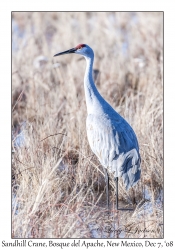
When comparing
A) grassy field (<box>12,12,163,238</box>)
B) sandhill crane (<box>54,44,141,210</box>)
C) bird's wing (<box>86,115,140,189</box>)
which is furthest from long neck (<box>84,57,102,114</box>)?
grassy field (<box>12,12,163,238</box>)

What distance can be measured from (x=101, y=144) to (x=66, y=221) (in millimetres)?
978

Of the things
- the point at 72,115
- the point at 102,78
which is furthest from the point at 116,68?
the point at 72,115

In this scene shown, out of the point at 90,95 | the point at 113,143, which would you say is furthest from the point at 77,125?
the point at 113,143

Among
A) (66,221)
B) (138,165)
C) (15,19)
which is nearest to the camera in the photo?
(66,221)

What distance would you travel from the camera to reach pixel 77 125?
18.5 feet

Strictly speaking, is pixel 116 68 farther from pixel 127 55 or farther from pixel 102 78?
pixel 127 55

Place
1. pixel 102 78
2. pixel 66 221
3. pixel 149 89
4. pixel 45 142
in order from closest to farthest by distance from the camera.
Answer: pixel 66 221
pixel 45 142
pixel 149 89
pixel 102 78

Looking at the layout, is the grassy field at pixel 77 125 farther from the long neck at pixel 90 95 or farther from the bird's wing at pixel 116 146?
the long neck at pixel 90 95

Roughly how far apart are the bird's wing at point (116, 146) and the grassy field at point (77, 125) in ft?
0.55

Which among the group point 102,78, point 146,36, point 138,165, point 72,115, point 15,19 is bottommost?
point 138,165

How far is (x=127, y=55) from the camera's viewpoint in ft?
29.4

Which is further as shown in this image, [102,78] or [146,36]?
[146,36]

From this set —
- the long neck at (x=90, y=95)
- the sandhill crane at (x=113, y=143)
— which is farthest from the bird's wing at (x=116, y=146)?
the long neck at (x=90, y=95)

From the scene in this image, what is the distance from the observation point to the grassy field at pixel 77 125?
4.05m
